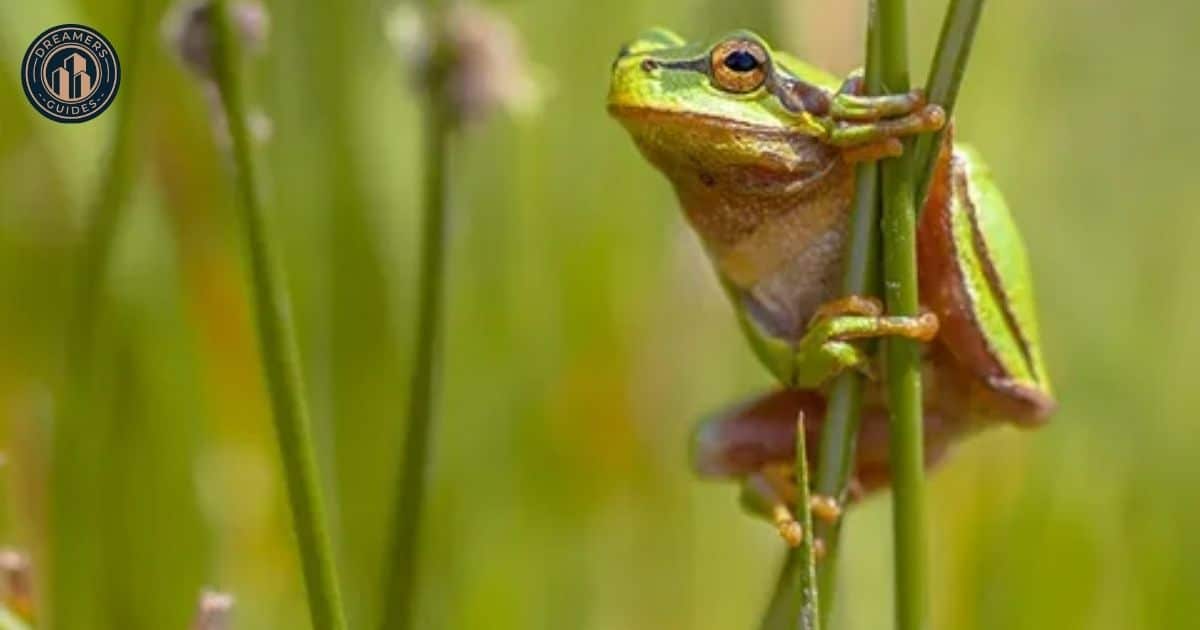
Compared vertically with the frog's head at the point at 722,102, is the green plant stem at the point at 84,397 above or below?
below

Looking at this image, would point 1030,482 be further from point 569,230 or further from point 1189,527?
point 569,230

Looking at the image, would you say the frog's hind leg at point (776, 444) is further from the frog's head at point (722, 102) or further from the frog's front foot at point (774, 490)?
the frog's head at point (722, 102)

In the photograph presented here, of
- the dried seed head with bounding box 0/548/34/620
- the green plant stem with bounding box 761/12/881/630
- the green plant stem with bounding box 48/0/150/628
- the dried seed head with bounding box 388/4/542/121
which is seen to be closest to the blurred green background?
the green plant stem with bounding box 48/0/150/628

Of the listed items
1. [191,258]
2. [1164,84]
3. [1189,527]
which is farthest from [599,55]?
[1164,84]

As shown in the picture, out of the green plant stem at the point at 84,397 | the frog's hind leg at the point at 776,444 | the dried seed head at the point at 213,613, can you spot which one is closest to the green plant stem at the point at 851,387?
the frog's hind leg at the point at 776,444

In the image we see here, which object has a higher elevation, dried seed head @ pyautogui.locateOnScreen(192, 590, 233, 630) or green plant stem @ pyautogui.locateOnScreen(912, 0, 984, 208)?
green plant stem @ pyautogui.locateOnScreen(912, 0, 984, 208)

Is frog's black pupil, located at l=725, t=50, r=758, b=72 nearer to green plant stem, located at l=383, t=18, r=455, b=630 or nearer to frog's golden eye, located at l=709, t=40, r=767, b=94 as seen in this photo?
frog's golden eye, located at l=709, t=40, r=767, b=94

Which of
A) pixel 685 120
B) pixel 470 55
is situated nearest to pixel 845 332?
pixel 685 120

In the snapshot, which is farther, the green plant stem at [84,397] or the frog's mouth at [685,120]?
the green plant stem at [84,397]
